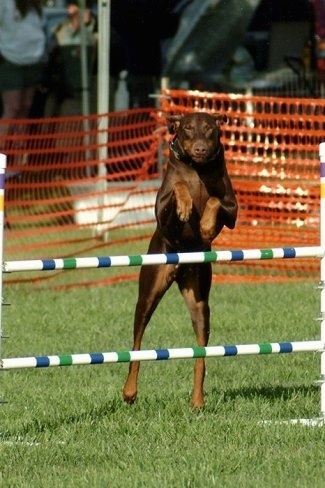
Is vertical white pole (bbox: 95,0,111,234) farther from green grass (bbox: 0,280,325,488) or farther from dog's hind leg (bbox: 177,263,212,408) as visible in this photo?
dog's hind leg (bbox: 177,263,212,408)

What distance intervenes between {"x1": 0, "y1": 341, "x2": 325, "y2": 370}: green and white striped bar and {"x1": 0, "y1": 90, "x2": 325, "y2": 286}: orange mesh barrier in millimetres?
5609

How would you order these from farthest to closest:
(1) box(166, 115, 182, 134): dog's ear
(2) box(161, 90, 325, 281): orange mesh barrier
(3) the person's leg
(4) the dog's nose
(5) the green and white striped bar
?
1. (3) the person's leg
2. (2) box(161, 90, 325, 281): orange mesh barrier
3. (1) box(166, 115, 182, 134): dog's ear
4. (4) the dog's nose
5. (5) the green and white striped bar

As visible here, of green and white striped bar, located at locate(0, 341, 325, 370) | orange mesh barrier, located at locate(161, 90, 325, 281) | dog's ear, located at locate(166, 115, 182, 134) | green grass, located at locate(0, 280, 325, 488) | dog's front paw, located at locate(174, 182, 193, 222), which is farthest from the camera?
orange mesh barrier, located at locate(161, 90, 325, 281)

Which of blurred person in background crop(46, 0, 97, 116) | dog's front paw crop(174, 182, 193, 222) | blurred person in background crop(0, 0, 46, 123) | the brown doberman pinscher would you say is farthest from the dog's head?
blurred person in background crop(46, 0, 97, 116)

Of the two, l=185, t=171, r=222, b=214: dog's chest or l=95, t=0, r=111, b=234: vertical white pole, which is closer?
l=185, t=171, r=222, b=214: dog's chest

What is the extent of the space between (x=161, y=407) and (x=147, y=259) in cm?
111

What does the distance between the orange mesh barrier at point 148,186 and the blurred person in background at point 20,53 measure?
1.40 m

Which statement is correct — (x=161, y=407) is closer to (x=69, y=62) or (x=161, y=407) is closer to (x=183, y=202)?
(x=183, y=202)

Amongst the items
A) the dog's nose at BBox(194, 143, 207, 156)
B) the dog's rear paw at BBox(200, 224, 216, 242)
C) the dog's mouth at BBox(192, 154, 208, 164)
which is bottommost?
the dog's rear paw at BBox(200, 224, 216, 242)

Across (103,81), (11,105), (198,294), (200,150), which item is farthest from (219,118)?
(11,105)

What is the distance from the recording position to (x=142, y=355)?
6422 mm

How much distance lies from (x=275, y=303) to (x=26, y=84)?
7.39 m

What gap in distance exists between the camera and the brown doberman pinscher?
713cm

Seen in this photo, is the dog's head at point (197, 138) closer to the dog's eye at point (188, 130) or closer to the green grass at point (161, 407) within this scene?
the dog's eye at point (188, 130)
